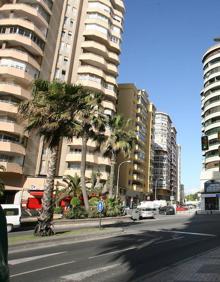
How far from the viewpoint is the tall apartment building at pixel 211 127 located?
256 feet

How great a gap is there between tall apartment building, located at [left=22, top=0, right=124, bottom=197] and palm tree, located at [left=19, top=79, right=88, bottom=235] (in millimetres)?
38855

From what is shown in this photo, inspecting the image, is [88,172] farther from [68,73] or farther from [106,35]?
[106,35]

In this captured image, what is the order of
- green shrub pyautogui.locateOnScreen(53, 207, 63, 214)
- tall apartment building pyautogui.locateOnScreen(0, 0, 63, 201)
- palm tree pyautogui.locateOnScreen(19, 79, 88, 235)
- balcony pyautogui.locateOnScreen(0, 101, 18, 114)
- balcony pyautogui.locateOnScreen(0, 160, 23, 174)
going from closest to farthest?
palm tree pyautogui.locateOnScreen(19, 79, 88, 235)
green shrub pyautogui.locateOnScreen(53, 207, 63, 214)
balcony pyautogui.locateOnScreen(0, 160, 23, 174)
balcony pyautogui.locateOnScreen(0, 101, 18, 114)
tall apartment building pyautogui.locateOnScreen(0, 0, 63, 201)

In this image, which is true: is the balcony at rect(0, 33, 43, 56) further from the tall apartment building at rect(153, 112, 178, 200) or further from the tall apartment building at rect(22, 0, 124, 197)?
the tall apartment building at rect(153, 112, 178, 200)

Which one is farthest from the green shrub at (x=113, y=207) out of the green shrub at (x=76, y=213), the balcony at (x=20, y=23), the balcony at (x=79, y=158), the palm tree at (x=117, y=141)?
the balcony at (x=20, y=23)

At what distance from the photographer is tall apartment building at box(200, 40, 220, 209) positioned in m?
78.0

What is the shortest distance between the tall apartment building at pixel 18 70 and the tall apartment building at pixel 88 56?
614cm

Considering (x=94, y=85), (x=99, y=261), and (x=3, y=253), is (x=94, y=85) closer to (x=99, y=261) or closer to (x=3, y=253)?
(x=99, y=261)

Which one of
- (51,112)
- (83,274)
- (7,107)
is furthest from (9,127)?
(83,274)

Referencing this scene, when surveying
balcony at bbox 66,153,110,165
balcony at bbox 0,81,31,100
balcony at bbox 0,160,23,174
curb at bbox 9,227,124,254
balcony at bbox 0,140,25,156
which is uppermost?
balcony at bbox 0,81,31,100

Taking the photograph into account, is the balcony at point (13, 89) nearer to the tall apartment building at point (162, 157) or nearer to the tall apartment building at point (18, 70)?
the tall apartment building at point (18, 70)

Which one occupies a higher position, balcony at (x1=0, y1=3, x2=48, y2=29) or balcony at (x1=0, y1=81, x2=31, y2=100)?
balcony at (x1=0, y1=3, x2=48, y2=29)

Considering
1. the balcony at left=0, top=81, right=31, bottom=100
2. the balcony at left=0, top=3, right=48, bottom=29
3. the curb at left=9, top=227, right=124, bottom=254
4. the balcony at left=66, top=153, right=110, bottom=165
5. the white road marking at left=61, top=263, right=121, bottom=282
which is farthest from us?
the balcony at left=66, top=153, right=110, bottom=165

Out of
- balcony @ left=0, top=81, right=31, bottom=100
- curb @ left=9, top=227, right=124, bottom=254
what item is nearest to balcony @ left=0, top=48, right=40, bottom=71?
balcony @ left=0, top=81, right=31, bottom=100
